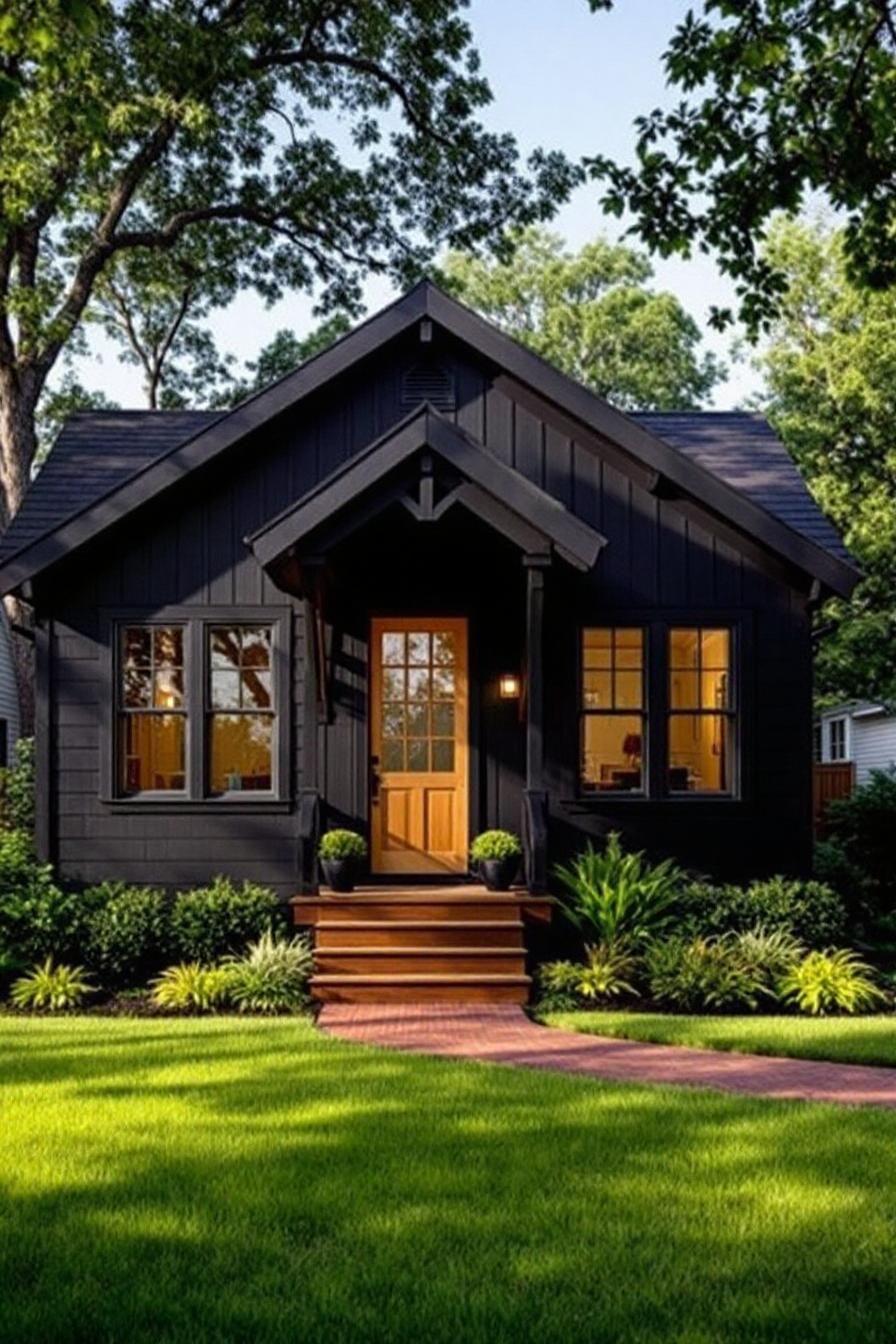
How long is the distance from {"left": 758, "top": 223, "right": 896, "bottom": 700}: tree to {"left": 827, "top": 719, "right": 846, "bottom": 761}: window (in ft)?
23.7

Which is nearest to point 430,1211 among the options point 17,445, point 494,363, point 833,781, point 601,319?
point 494,363

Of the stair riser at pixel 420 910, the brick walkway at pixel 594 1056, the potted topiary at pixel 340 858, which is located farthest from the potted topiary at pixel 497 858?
the brick walkway at pixel 594 1056

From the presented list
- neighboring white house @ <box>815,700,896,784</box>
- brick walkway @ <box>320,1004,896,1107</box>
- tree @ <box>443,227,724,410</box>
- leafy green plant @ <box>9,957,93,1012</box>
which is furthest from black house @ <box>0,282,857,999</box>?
tree @ <box>443,227,724,410</box>

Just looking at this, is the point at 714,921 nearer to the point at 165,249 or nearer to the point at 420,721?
the point at 420,721

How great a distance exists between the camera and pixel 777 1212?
4781mm

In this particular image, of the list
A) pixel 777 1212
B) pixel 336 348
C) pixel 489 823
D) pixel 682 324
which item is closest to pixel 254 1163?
pixel 777 1212

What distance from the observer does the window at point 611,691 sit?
→ 12.0 m

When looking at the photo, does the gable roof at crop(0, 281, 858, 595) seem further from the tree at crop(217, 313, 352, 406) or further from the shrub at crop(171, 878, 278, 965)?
the tree at crop(217, 313, 352, 406)

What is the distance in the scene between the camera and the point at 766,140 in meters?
8.11

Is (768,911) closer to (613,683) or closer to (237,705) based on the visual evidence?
(613,683)

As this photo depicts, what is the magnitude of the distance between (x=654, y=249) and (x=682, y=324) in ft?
112

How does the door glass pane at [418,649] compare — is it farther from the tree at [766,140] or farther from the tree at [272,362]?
the tree at [272,362]

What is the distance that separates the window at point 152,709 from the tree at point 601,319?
29565 millimetres

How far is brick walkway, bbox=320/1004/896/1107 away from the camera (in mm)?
7129
